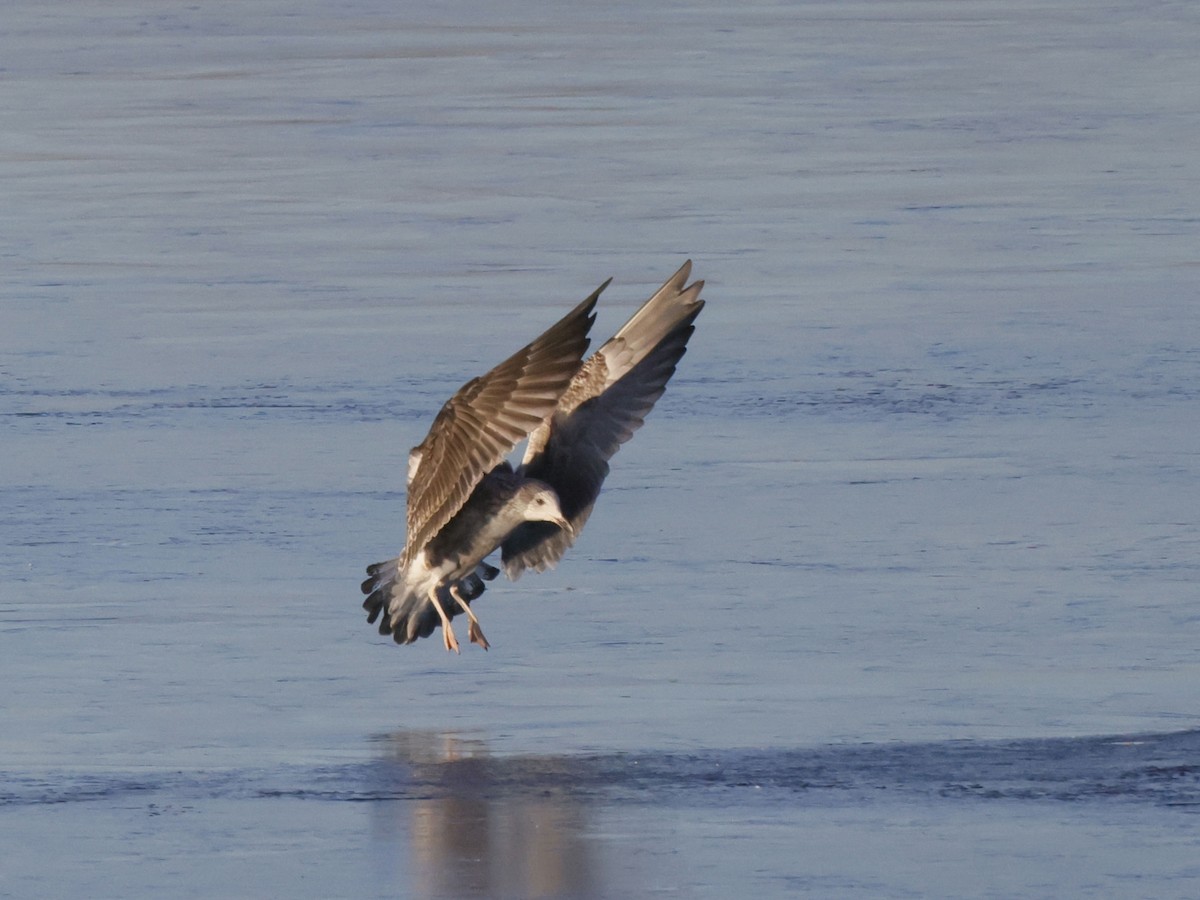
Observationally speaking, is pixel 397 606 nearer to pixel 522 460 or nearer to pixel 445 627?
pixel 445 627

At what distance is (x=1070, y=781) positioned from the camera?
19.3 feet

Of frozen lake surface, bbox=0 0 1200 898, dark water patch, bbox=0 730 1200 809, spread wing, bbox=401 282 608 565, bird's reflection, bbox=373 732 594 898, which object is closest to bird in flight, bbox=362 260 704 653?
Answer: spread wing, bbox=401 282 608 565

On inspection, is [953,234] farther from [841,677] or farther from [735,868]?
[735,868]

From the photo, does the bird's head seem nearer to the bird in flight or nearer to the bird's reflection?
the bird in flight

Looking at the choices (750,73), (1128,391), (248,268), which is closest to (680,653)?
(1128,391)

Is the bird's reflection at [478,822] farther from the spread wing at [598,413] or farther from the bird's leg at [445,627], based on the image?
the spread wing at [598,413]

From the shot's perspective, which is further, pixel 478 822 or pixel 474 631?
pixel 474 631

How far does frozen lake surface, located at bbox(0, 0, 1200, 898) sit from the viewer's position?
5.67 meters

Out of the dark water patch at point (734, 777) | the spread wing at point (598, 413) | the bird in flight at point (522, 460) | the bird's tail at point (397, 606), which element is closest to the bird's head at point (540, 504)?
the bird in flight at point (522, 460)

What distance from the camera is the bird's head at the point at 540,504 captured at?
24.3 feet

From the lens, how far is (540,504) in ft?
24.3

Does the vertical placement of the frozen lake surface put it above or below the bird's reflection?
above

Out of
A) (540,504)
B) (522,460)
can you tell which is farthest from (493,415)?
(522,460)

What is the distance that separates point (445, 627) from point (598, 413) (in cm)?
107
